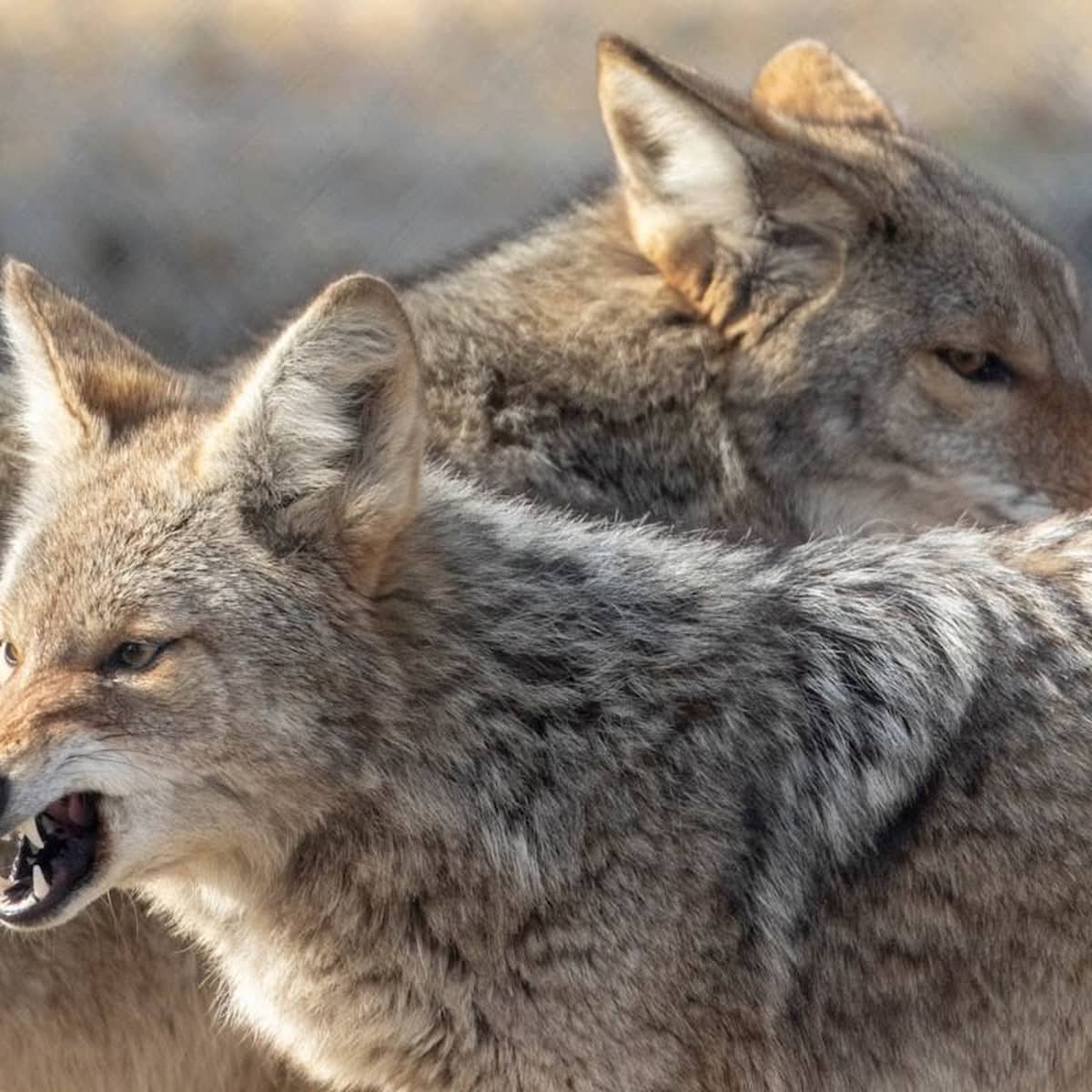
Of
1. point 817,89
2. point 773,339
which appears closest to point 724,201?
point 773,339

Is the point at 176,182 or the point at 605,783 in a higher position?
the point at 605,783

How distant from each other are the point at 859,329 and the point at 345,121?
19.4 feet

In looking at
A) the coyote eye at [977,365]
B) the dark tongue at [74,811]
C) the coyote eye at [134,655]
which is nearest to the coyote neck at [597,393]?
the coyote eye at [977,365]

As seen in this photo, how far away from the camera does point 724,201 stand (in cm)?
598

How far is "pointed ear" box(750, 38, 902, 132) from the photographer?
271 inches

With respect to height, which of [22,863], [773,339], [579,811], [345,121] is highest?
[773,339]

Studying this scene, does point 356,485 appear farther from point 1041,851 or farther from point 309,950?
point 1041,851

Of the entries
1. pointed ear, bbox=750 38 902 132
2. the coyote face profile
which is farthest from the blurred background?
the coyote face profile

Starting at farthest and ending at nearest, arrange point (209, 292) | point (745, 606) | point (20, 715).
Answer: point (209, 292) < point (745, 606) < point (20, 715)

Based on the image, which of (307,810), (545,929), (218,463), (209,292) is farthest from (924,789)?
(209,292)

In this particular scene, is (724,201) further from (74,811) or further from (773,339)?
(74,811)

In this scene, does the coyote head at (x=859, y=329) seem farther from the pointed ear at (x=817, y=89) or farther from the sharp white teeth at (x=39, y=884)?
the sharp white teeth at (x=39, y=884)

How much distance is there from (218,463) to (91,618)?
42 cm

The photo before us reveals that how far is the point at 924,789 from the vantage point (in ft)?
13.8
